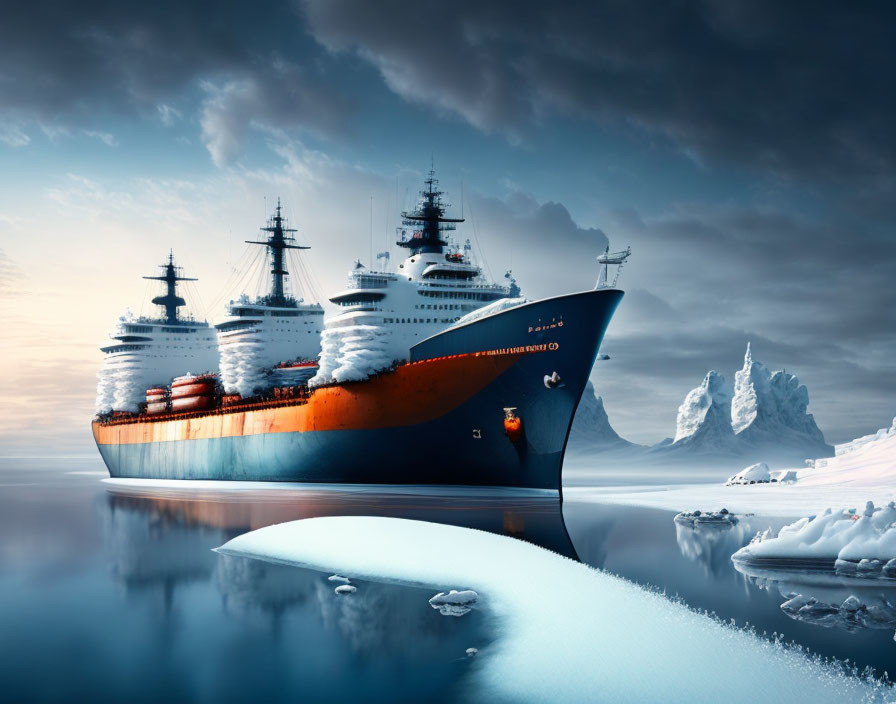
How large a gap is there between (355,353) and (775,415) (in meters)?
94.9

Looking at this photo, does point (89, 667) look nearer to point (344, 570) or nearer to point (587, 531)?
point (344, 570)

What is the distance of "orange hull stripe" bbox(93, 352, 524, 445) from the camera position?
34562 mm

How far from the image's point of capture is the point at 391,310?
41594 millimetres

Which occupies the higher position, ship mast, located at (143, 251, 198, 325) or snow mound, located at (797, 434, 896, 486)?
ship mast, located at (143, 251, 198, 325)

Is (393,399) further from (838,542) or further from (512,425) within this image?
(838,542)

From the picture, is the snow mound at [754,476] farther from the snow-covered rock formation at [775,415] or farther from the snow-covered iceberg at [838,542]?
the snow-covered rock formation at [775,415]

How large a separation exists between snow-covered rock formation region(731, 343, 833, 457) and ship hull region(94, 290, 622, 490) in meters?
88.8

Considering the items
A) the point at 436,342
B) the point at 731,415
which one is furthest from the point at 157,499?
the point at 731,415

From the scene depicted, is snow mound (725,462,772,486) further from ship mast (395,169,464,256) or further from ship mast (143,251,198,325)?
ship mast (143,251,198,325)

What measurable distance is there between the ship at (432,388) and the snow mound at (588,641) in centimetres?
1451

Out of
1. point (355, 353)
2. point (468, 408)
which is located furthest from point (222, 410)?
point (468, 408)

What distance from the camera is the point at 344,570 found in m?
19.0

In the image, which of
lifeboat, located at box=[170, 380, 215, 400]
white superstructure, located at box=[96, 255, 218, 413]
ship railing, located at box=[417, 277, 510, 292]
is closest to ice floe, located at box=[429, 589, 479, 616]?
ship railing, located at box=[417, 277, 510, 292]

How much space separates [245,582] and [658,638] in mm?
11013
